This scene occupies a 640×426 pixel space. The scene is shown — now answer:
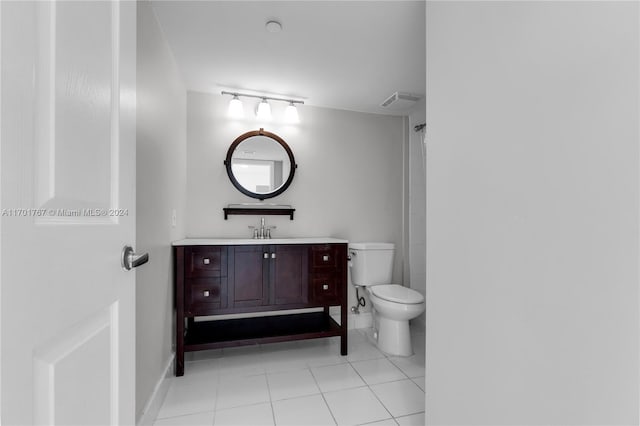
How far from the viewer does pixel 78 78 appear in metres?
0.53

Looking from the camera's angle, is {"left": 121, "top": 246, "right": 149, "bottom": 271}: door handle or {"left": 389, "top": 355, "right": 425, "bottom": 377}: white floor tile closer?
{"left": 121, "top": 246, "right": 149, "bottom": 271}: door handle

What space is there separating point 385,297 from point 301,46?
6.22ft

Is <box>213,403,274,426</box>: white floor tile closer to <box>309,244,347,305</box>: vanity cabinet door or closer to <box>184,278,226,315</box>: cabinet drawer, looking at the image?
<box>184,278,226,315</box>: cabinet drawer

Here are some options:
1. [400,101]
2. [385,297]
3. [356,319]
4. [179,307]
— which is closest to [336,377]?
[385,297]

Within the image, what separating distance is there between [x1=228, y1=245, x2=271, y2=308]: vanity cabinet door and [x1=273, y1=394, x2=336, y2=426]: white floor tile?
682 mm

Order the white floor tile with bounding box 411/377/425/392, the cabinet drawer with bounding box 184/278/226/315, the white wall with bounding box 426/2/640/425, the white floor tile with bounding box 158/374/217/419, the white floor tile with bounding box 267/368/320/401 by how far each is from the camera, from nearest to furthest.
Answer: the white wall with bounding box 426/2/640/425 → the white floor tile with bounding box 158/374/217/419 → the white floor tile with bounding box 267/368/320/401 → the white floor tile with bounding box 411/377/425/392 → the cabinet drawer with bounding box 184/278/226/315

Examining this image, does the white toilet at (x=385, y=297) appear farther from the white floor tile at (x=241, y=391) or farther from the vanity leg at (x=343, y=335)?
the white floor tile at (x=241, y=391)

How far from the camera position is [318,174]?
275 cm

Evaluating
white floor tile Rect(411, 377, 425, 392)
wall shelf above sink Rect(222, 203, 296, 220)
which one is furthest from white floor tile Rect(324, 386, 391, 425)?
wall shelf above sink Rect(222, 203, 296, 220)

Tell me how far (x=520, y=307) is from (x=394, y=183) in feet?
7.21

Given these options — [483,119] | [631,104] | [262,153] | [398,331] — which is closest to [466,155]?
[483,119]

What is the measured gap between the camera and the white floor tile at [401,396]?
1.59 metres

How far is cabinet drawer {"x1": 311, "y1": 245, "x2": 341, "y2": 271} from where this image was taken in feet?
7.32

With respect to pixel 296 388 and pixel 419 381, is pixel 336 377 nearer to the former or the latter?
pixel 296 388
